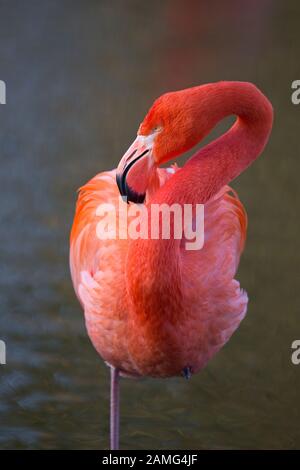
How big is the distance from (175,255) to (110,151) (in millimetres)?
1593

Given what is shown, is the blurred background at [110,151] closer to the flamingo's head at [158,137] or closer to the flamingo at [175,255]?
the flamingo at [175,255]

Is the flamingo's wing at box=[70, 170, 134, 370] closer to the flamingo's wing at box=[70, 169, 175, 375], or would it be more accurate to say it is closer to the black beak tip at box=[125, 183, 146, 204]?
the flamingo's wing at box=[70, 169, 175, 375]

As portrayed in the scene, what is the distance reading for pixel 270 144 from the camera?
2957 mm

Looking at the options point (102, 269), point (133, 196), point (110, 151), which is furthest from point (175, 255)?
point (110, 151)

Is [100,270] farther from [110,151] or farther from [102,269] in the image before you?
[110,151]

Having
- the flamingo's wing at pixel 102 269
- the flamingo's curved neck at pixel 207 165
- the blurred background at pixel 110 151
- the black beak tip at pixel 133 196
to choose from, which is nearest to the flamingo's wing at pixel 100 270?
the flamingo's wing at pixel 102 269

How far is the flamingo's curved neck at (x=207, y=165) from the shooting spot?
1.38 meters

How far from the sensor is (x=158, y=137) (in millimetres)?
1356

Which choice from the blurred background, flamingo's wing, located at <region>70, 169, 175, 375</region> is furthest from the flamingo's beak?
the blurred background

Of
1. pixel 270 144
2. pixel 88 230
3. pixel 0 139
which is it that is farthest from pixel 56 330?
pixel 270 144

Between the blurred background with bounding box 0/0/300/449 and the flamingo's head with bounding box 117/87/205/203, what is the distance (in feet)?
3.56

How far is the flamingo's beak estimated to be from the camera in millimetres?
1348

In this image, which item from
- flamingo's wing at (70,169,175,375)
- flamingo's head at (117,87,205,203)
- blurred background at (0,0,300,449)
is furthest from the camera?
blurred background at (0,0,300,449)
